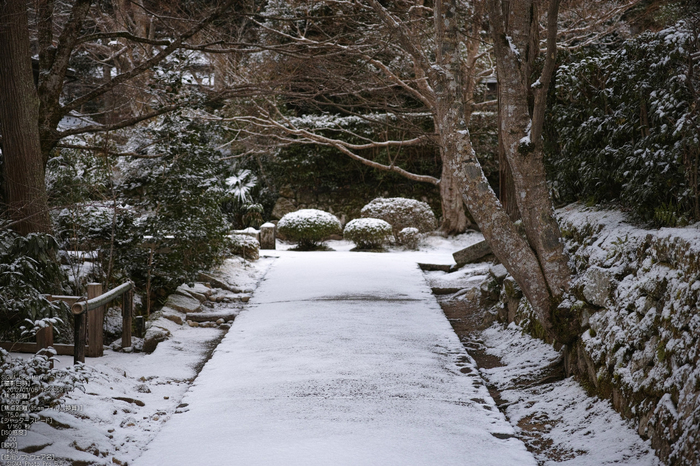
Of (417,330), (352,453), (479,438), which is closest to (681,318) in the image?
(479,438)

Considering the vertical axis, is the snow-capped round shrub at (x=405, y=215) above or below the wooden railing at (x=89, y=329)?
above

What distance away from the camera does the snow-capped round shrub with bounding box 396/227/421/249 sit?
1197 cm

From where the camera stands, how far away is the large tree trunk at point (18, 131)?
18.2 ft

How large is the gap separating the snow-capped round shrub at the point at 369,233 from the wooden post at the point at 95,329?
23.8 feet

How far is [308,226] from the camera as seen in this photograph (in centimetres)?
1191

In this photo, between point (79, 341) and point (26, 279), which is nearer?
point (79, 341)

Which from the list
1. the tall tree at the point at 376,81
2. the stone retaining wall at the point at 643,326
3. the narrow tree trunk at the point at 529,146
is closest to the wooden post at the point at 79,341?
the narrow tree trunk at the point at 529,146

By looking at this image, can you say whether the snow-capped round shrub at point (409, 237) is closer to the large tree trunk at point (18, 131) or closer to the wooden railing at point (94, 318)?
the wooden railing at point (94, 318)

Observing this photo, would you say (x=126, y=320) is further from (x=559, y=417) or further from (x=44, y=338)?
(x=559, y=417)

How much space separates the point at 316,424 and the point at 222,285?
191 inches

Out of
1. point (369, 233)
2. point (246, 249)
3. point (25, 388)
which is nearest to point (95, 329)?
point (25, 388)

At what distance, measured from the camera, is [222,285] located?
8.09 metres

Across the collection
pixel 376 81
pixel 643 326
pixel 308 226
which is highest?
pixel 376 81

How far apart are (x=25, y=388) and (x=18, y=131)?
3.42m
